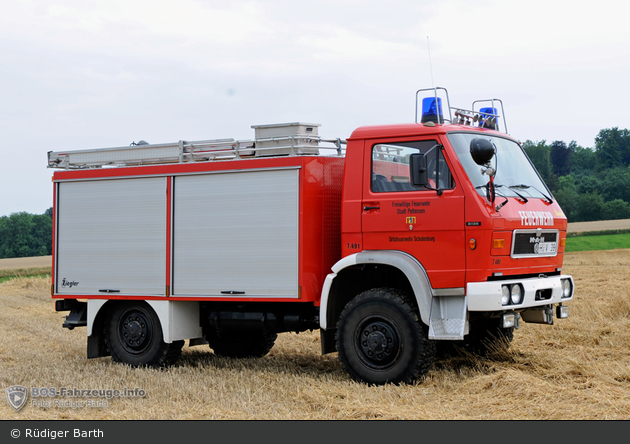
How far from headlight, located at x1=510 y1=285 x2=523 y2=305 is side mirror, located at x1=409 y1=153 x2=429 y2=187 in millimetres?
1532

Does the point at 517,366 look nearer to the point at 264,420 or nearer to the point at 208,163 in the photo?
the point at 264,420

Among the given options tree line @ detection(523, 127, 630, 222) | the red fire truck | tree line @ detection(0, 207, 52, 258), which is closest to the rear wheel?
the red fire truck

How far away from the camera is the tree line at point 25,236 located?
65.2m

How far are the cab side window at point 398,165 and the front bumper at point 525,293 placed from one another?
1244mm

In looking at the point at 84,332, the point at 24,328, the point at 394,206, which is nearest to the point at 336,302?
the point at 394,206

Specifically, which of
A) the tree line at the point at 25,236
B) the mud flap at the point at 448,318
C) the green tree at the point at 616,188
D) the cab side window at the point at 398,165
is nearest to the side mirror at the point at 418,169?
the cab side window at the point at 398,165

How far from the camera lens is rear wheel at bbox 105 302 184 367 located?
10.2 m

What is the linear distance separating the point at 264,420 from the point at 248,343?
4679 mm

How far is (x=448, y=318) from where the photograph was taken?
809 cm

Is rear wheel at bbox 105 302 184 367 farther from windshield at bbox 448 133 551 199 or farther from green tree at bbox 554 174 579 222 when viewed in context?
green tree at bbox 554 174 579 222

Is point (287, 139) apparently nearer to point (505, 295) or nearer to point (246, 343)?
point (505, 295)

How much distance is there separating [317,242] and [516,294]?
247cm

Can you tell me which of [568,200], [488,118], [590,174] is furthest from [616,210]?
[488,118]

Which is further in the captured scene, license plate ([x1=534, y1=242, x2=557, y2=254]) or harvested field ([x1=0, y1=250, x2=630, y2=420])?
license plate ([x1=534, y1=242, x2=557, y2=254])
